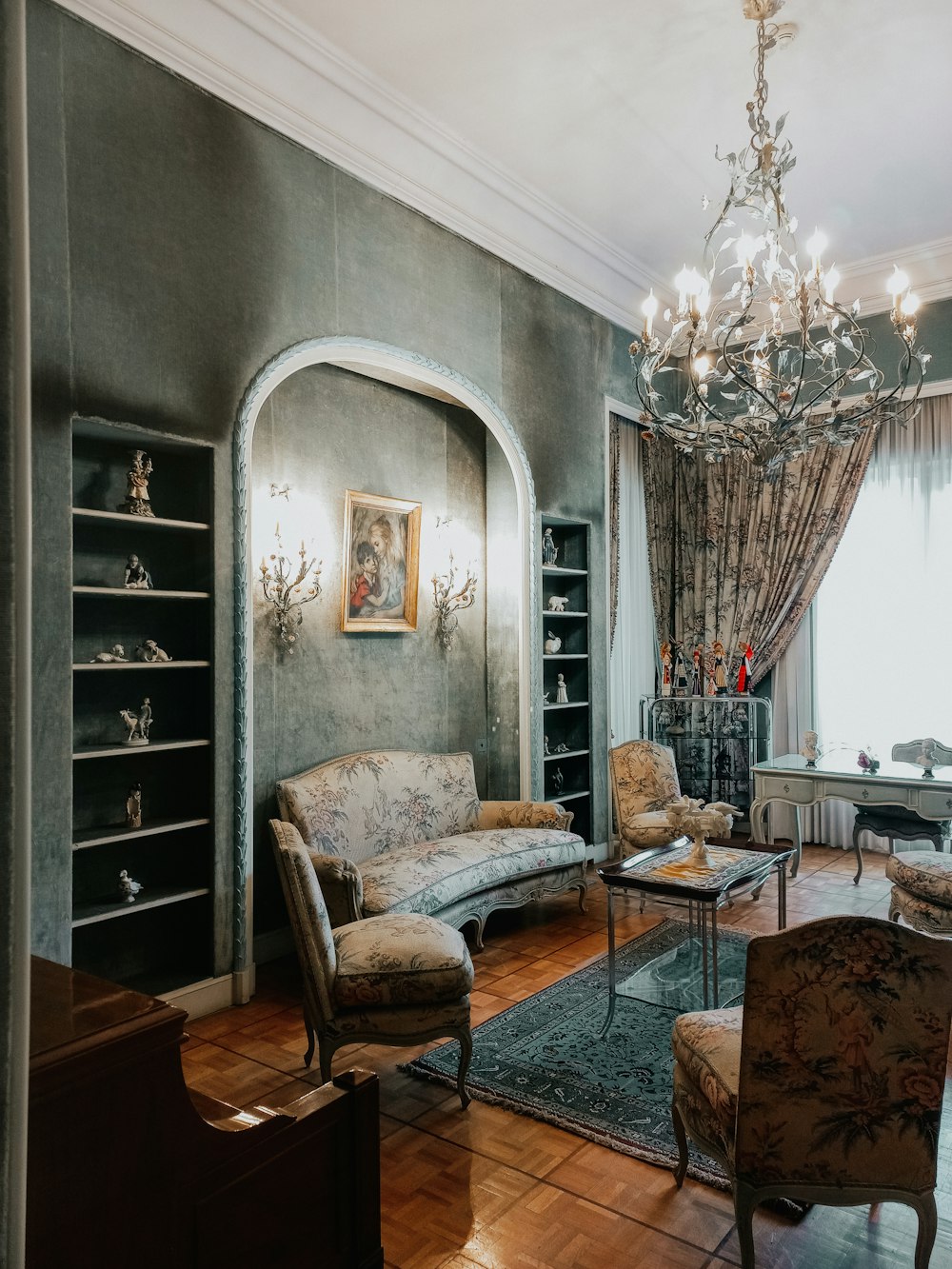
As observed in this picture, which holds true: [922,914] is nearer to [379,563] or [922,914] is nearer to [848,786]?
[848,786]

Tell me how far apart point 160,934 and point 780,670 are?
472cm

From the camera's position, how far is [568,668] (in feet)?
20.3

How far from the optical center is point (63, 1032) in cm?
89

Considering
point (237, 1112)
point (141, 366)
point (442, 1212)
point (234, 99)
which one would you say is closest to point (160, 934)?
point (442, 1212)

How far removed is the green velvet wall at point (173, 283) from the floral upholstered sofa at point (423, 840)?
0.37 m

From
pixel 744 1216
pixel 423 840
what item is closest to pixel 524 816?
pixel 423 840

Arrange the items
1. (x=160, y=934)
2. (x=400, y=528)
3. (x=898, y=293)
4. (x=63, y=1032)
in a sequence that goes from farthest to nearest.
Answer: (x=400, y=528), (x=160, y=934), (x=898, y=293), (x=63, y=1032)

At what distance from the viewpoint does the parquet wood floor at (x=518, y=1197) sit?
2.20 m

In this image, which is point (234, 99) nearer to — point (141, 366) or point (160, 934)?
point (141, 366)

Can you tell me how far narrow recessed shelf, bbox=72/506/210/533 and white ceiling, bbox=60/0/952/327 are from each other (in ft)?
5.89

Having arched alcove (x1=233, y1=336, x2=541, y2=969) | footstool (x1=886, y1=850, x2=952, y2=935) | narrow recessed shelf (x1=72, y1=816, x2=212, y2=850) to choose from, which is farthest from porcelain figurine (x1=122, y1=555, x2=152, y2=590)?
footstool (x1=886, y1=850, x2=952, y2=935)

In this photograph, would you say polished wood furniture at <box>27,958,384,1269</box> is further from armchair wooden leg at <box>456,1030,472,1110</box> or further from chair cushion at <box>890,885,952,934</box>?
chair cushion at <box>890,885,952,934</box>

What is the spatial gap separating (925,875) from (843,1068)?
231 centimetres

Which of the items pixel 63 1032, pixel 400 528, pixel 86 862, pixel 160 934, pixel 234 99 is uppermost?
pixel 234 99
